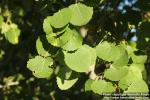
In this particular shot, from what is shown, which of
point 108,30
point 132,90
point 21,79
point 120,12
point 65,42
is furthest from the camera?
point 21,79

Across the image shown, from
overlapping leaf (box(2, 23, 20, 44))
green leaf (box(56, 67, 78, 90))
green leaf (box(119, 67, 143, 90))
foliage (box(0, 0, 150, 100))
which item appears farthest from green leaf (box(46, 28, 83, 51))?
overlapping leaf (box(2, 23, 20, 44))

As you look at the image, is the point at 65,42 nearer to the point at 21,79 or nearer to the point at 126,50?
the point at 126,50

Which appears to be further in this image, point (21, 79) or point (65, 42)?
point (21, 79)

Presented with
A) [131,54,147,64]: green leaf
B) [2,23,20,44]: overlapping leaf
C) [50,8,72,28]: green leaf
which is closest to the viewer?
[50,8,72,28]: green leaf

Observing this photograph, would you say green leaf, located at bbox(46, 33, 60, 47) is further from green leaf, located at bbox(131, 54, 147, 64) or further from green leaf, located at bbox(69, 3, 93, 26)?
green leaf, located at bbox(131, 54, 147, 64)

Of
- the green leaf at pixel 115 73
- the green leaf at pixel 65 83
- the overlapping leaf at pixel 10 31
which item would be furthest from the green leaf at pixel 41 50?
the overlapping leaf at pixel 10 31

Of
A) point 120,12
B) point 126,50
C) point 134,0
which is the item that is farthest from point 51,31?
point 134,0
